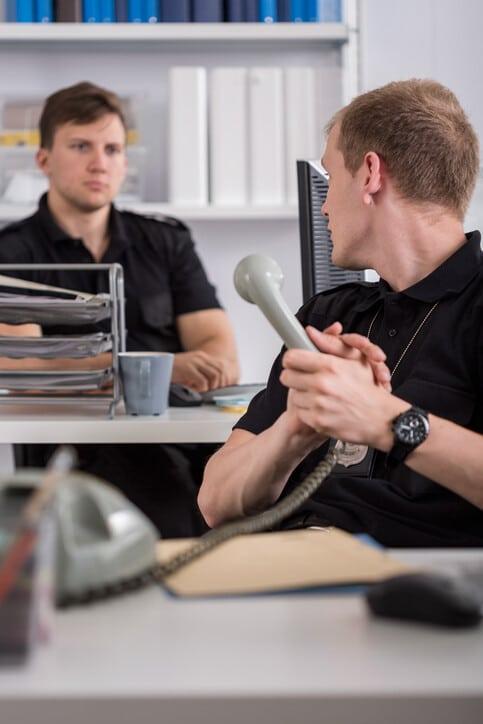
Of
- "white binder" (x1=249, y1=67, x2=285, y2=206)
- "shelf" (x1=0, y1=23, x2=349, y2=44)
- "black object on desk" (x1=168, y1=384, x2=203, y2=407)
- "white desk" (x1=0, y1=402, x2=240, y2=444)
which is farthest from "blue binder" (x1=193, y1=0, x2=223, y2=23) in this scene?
"white desk" (x1=0, y1=402, x2=240, y2=444)

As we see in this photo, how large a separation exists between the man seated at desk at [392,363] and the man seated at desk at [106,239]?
4.49 ft

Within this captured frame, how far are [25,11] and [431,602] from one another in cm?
305

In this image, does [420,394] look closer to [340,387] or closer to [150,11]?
[340,387]

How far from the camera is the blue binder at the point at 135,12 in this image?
3.22m

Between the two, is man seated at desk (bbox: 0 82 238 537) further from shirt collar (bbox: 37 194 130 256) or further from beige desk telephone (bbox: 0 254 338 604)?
beige desk telephone (bbox: 0 254 338 604)

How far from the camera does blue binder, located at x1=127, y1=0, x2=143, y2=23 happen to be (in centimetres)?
322

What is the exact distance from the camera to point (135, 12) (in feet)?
10.6

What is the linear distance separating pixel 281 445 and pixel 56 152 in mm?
1976

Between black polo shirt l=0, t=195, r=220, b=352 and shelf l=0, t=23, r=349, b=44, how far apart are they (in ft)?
1.92

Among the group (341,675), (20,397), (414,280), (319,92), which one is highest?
Result: (319,92)

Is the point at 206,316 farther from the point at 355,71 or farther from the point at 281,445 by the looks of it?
the point at 281,445

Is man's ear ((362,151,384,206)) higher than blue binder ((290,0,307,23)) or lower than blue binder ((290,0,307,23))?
lower

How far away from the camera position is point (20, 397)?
209cm

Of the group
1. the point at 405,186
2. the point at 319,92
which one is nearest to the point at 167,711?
the point at 405,186
